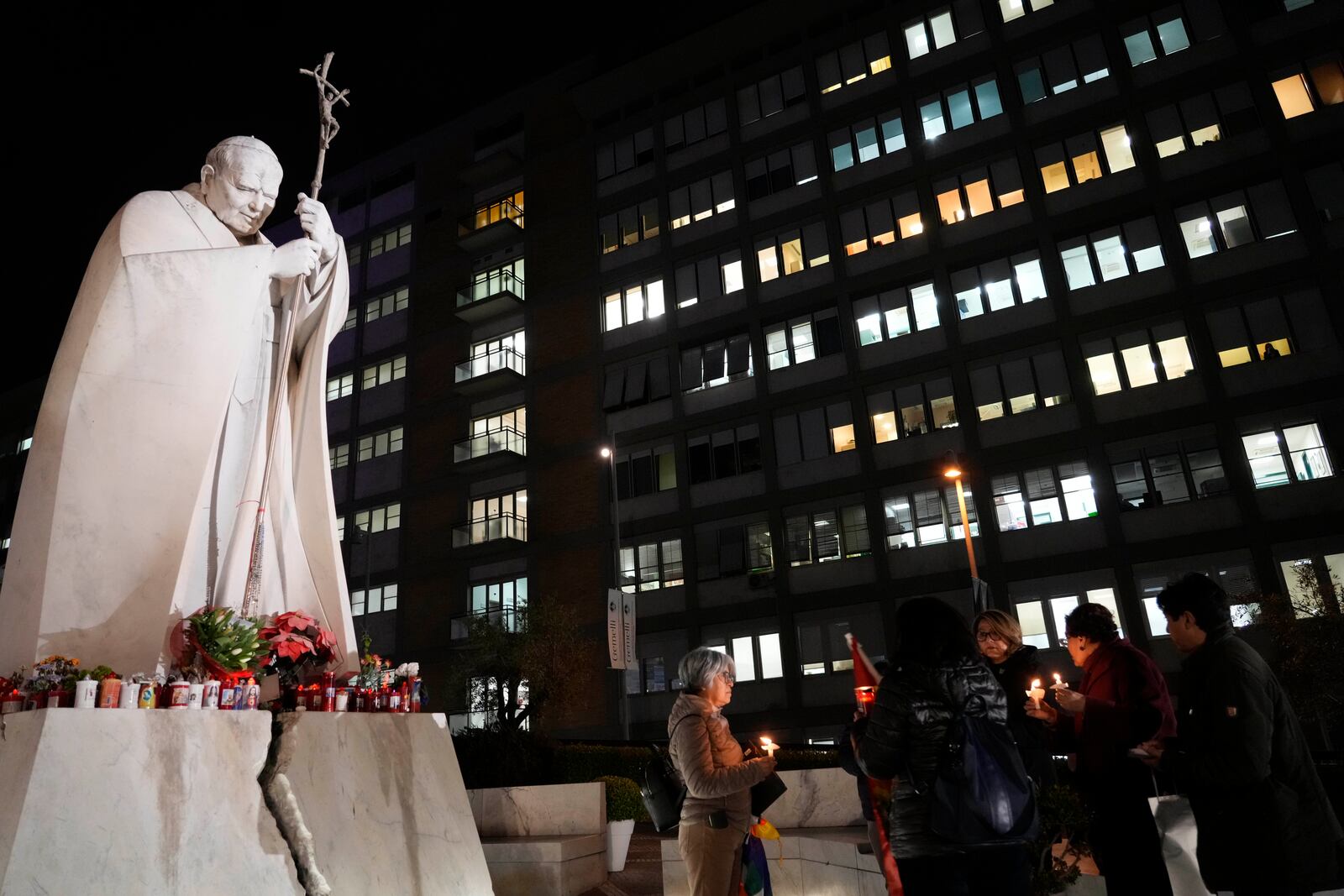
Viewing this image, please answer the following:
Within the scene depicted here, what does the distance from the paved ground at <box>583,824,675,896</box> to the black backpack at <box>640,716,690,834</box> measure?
172 inches

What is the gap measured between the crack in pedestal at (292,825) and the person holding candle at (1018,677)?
3.87 metres

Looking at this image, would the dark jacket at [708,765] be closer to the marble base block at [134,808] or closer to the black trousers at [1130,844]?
the black trousers at [1130,844]

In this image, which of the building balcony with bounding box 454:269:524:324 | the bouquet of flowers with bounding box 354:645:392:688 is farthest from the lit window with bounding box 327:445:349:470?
the bouquet of flowers with bounding box 354:645:392:688

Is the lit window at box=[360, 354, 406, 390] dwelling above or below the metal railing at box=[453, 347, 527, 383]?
above

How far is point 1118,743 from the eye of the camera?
4.35 metres

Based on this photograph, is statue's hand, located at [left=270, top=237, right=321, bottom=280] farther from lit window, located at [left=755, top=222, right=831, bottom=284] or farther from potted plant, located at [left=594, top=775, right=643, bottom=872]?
lit window, located at [left=755, top=222, right=831, bottom=284]

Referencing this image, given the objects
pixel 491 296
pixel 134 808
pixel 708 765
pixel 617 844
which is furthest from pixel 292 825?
pixel 491 296

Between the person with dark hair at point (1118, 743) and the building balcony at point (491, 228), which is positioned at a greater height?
the building balcony at point (491, 228)

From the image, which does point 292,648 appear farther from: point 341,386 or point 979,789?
point 341,386

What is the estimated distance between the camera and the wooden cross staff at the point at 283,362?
658 centimetres

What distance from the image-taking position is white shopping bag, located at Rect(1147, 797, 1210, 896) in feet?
12.4

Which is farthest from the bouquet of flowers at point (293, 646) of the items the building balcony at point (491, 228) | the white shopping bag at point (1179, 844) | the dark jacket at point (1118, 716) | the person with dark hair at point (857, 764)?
the building balcony at point (491, 228)

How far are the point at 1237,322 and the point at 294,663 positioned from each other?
27393 mm

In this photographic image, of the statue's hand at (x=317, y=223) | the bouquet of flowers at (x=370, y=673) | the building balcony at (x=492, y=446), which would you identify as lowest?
the bouquet of flowers at (x=370, y=673)
